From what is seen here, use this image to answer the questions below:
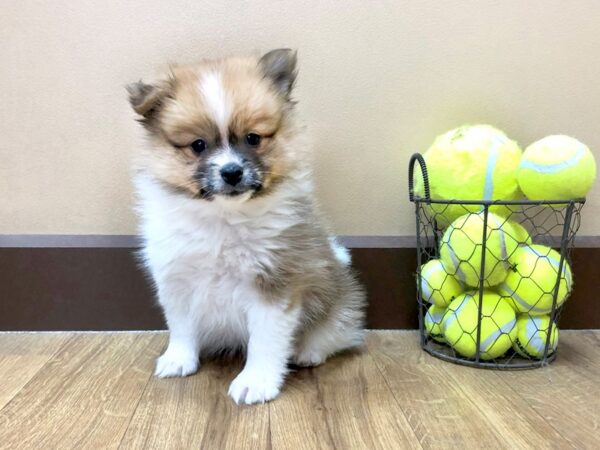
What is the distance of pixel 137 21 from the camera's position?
1567mm

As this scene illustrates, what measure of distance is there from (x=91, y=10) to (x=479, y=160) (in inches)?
44.8

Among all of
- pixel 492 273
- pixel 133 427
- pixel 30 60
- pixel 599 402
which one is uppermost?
pixel 30 60

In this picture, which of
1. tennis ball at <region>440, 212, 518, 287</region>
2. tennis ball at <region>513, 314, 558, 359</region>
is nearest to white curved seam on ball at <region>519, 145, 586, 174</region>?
tennis ball at <region>440, 212, 518, 287</region>

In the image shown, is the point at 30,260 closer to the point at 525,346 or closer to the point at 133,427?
the point at 133,427

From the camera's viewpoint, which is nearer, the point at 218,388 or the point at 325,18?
the point at 218,388

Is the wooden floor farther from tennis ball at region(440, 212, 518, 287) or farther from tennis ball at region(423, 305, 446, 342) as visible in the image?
tennis ball at region(440, 212, 518, 287)

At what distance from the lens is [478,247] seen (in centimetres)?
136

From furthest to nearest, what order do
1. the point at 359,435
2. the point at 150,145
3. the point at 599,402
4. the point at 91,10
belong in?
the point at 91,10
the point at 150,145
the point at 599,402
the point at 359,435

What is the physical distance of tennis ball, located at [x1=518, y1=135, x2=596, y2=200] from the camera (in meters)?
1.32

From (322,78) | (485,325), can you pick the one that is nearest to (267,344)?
(485,325)

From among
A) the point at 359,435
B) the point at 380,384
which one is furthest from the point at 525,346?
the point at 359,435

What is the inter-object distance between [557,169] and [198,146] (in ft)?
2.79

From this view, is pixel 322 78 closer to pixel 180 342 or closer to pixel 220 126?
pixel 220 126

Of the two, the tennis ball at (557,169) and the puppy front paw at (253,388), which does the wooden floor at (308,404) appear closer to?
the puppy front paw at (253,388)
